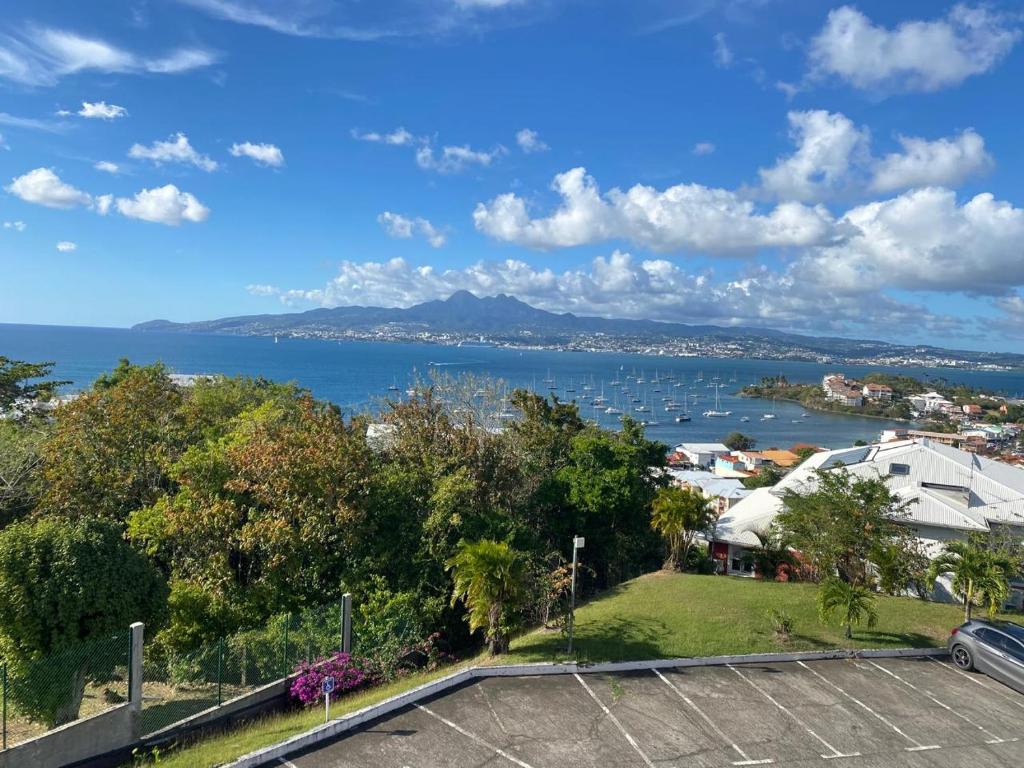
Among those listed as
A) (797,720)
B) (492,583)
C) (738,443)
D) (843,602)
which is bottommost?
(738,443)

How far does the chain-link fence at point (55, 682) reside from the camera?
8070mm

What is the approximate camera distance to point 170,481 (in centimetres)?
1764

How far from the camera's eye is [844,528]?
15.8 meters

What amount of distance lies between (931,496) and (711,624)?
41.8ft

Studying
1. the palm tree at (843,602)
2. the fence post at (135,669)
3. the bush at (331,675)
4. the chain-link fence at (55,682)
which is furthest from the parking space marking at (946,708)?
the chain-link fence at (55,682)

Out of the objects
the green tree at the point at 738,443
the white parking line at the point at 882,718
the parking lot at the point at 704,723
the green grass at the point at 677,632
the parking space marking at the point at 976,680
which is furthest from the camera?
the green tree at the point at 738,443

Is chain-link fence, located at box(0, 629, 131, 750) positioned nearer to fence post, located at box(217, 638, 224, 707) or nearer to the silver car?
fence post, located at box(217, 638, 224, 707)

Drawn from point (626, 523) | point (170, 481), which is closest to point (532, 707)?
point (626, 523)

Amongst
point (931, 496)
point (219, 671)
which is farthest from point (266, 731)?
point (931, 496)

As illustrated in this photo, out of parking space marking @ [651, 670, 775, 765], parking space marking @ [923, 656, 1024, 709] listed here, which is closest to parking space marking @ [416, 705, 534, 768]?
parking space marking @ [651, 670, 775, 765]

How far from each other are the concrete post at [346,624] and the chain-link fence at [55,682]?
3.27m

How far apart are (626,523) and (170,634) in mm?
13461

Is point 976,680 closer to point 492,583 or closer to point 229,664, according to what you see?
point 492,583

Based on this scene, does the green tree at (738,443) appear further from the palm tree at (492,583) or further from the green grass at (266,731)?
the green grass at (266,731)
